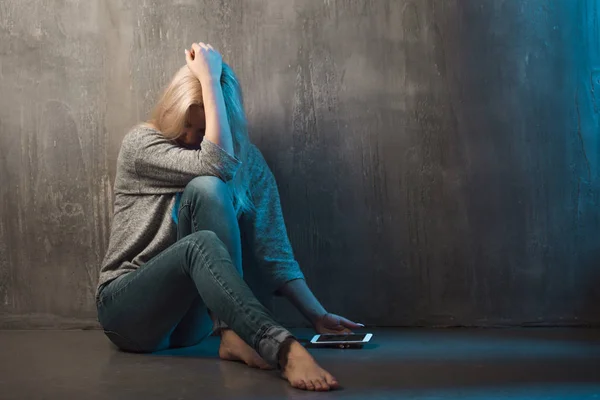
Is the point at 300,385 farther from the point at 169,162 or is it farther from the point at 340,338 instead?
the point at 169,162

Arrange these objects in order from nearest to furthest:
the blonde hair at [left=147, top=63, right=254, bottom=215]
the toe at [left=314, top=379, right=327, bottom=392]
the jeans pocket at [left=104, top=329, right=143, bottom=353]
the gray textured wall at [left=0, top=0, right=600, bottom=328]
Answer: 1. the toe at [left=314, top=379, right=327, bottom=392]
2. the jeans pocket at [left=104, top=329, right=143, bottom=353]
3. the blonde hair at [left=147, top=63, right=254, bottom=215]
4. the gray textured wall at [left=0, top=0, right=600, bottom=328]

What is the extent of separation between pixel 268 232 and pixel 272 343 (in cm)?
85

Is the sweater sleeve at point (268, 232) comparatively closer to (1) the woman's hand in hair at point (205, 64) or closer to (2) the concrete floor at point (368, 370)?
(2) the concrete floor at point (368, 370)

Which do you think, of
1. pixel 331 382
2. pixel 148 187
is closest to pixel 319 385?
pixel 331 382

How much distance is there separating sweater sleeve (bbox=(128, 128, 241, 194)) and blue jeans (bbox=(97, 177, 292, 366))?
0.05 m

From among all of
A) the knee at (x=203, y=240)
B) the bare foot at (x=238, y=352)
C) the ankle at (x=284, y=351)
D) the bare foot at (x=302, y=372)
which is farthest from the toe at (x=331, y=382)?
the knee at (x=203, y=240)

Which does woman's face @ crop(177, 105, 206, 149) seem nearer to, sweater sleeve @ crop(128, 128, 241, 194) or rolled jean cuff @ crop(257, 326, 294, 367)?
sweater sleeve @ crop(128, 128, 241, 194)

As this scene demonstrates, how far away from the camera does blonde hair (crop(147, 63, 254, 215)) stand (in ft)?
8.17

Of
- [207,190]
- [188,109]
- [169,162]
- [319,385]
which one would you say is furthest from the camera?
[188,109]

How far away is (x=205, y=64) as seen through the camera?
2.51 meters

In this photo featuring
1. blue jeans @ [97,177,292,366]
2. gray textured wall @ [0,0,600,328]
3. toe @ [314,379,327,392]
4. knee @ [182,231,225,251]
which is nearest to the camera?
toe @ [314,379,327,392]

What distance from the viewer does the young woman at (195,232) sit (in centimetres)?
211

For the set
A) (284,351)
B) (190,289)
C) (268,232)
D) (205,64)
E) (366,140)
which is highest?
(205,64)

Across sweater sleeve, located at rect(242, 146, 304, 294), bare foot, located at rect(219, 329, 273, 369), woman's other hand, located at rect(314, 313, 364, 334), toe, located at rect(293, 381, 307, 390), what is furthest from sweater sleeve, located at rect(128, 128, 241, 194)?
toe, located at rect(293, 381, 307, 390)
